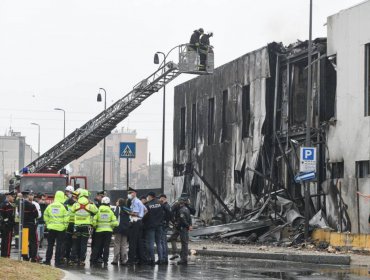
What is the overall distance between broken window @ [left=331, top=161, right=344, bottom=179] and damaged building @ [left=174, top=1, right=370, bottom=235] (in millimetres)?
36

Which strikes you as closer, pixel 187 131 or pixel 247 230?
pixel 247 230

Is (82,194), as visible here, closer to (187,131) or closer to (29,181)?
(29,181)

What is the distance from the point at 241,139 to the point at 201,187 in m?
6.00

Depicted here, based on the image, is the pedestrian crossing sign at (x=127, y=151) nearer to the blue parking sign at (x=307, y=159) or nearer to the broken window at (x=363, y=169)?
the blue parking sign at (x=307, y=159)

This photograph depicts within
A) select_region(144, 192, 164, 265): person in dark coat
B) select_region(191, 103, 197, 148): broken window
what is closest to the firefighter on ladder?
select_region(144, 192, 164, 265): person in dark coat

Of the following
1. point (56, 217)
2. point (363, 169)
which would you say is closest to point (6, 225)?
point (56, 217)

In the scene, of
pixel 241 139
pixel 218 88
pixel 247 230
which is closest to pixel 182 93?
pixel 218 88

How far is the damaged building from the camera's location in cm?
2914

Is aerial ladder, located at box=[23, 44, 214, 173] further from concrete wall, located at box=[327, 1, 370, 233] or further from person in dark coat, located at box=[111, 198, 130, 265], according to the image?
person in dark coat, located at box=[111, 198, 130, 265]

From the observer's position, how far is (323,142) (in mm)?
31344

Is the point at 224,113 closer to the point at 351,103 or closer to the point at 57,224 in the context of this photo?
the point at 351,103

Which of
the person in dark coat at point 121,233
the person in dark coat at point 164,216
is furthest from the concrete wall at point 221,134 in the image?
the person in dark coat at point 121,233

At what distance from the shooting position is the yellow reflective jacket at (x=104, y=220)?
20125mm

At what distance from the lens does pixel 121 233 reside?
20.6 m
